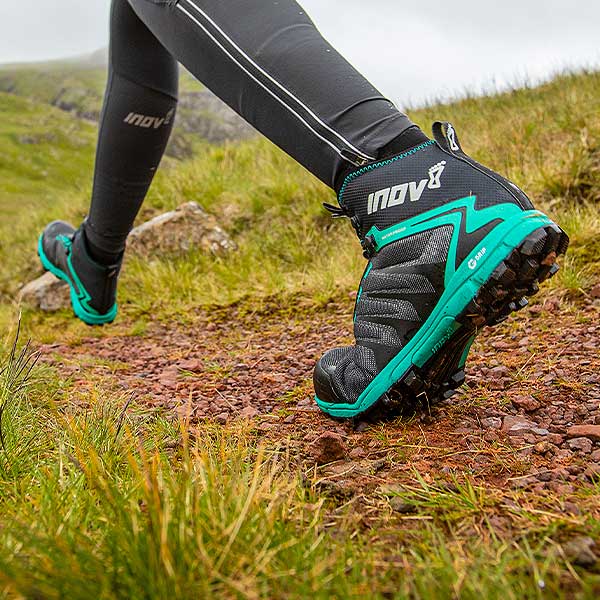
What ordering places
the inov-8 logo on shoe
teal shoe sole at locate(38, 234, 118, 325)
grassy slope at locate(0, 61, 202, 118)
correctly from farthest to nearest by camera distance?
grassy slope at locate(0, 61, 202, 118) < teal shoe sole at locate(38, 234, 118, 325) < the inov-8 logo on shoe

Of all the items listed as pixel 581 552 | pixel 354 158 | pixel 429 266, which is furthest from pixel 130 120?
pixel 581 552

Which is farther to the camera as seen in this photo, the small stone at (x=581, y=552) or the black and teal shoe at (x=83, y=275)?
the black and teal shoe at (x=83, y=275)

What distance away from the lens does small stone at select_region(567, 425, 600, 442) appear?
1.36m

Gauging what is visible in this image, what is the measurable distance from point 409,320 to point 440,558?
702 mm

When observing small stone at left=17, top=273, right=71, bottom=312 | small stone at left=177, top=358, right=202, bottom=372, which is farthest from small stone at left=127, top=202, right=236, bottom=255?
small stone at left=177, top=358, right=202, bottom=372

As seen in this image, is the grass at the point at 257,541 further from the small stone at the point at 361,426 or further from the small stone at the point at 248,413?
the small stone at the point at 248,413

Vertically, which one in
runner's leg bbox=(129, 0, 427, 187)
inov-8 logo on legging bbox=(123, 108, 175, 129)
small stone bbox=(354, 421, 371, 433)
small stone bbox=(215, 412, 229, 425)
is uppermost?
runner's leg bbox=(129, 0, 427, 187)

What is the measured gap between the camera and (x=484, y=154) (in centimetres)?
484

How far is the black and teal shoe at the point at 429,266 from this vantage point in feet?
4.35

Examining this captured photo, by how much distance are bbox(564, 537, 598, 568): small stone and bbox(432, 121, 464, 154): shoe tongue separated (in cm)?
93

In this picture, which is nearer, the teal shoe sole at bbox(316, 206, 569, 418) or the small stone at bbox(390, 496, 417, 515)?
the small stone at bbox(390, 496, 417, 515)

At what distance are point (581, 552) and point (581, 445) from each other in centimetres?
55

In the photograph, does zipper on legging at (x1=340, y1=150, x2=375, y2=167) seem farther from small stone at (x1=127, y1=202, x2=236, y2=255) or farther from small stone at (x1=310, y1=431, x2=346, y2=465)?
small stone at (x1=127, y1=202, x2=236, y2=255)

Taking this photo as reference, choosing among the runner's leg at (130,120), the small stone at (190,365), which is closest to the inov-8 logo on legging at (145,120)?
the runner's leg at (130,120)
